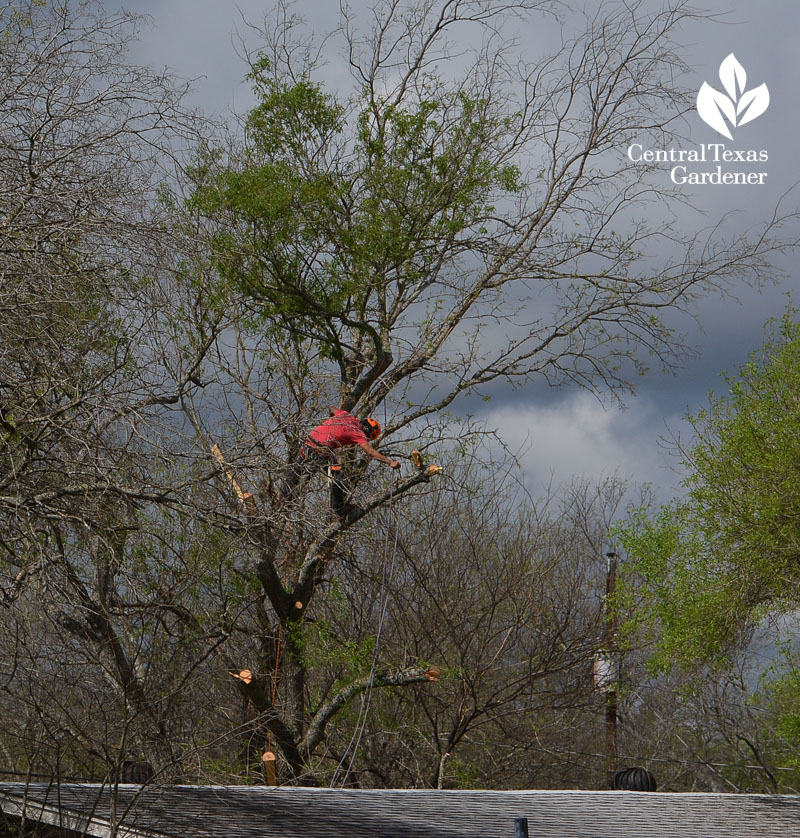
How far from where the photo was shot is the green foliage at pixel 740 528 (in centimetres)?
1803

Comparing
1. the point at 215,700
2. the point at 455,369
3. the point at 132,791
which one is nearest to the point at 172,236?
the point at 132,791

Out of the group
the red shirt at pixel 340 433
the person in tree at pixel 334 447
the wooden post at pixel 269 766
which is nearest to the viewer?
the person in tree at pixel 334 447

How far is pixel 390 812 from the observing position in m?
11.2

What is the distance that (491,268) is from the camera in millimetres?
16609

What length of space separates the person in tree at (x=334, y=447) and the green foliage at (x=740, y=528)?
781 cm

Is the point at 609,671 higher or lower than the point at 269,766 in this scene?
higher

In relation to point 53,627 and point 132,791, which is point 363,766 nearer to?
point 132,791

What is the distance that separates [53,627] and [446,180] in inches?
394

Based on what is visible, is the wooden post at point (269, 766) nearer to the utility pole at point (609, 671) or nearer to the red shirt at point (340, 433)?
the red shirt at point (340, 433)

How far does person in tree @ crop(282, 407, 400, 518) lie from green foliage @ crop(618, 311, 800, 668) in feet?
25.6

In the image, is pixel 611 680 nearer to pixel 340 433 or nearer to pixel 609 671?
pixel 609 671

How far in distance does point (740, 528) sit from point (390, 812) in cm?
961

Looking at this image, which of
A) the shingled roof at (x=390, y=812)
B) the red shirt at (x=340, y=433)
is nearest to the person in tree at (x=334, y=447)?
the red shirt at (x=340, y=433)

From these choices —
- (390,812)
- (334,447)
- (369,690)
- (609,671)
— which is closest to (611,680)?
(609,671)
